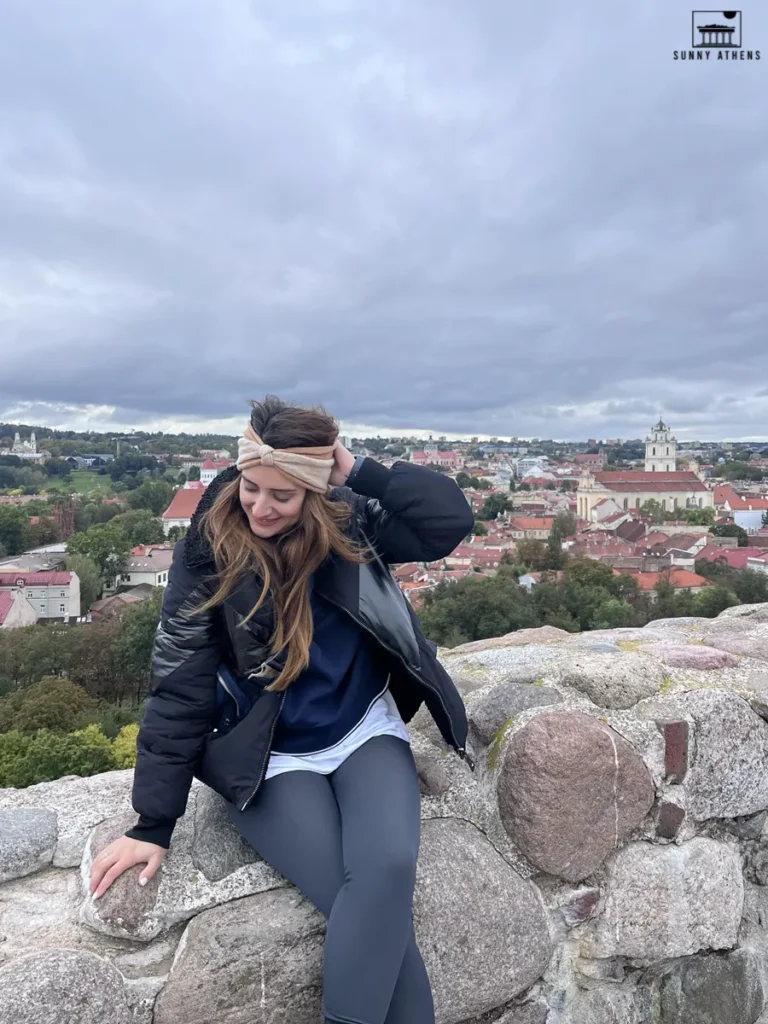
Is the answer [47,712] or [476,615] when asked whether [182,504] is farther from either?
[47,712]

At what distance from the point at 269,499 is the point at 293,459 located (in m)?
0.11

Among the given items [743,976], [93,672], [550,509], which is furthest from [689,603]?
[550,509]

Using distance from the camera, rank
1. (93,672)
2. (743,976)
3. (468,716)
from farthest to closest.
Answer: (93,672), (468,716), (743,976)

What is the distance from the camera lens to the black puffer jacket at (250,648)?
1.57m

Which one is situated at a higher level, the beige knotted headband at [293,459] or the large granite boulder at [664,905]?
the beige knotted headband at [293,459]

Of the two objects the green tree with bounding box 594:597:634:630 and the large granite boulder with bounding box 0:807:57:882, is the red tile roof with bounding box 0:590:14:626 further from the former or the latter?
the large granite boulder with bounding box 0:807:57:882

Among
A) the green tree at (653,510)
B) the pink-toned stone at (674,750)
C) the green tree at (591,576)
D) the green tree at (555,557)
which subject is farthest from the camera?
the green tree at (653,510)

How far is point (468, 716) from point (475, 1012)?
68 centimetres

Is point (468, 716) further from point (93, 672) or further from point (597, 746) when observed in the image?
point (93, 672)

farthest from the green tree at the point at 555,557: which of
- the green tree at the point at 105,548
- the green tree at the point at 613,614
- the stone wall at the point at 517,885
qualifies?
the stone wall at the point at 517,885

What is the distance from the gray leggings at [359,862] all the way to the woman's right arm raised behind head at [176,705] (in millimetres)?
157

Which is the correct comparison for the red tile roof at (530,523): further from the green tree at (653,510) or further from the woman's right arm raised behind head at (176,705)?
the woman's right arm raised behind head at (176,705)

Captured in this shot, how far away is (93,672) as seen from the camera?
2339 cm

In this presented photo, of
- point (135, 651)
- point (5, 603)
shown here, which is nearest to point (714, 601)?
point (135, 651)
